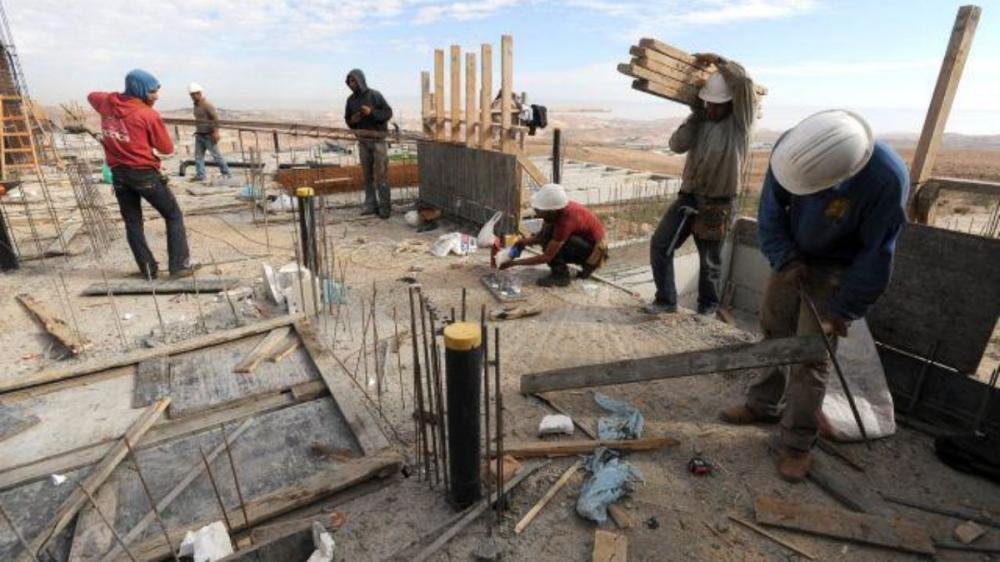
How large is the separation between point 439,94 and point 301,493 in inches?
279

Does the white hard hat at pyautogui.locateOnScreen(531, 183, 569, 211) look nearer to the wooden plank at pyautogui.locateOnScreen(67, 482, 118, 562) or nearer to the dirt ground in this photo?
the dirt ground

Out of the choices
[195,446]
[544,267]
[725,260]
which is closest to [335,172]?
[544,267]

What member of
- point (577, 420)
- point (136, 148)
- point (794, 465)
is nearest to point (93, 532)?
point (577, 420)

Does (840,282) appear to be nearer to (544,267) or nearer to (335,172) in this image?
(544,267)

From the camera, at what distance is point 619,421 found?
11.7 ft

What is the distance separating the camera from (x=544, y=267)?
274 inches

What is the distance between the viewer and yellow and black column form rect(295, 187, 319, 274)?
16.9 feet

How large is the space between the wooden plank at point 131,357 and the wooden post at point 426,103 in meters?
5.34

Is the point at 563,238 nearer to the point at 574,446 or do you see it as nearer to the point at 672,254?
the point at 672,254

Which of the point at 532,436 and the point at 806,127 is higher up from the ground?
the point at 806,127

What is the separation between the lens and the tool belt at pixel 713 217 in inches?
194

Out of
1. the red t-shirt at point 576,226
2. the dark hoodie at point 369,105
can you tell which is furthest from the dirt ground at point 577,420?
the dark hoodie at point 369,105

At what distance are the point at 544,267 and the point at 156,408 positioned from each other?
460cm

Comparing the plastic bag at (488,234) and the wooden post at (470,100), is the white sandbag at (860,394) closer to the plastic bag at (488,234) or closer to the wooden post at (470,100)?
the plastic bag at (488,234)
